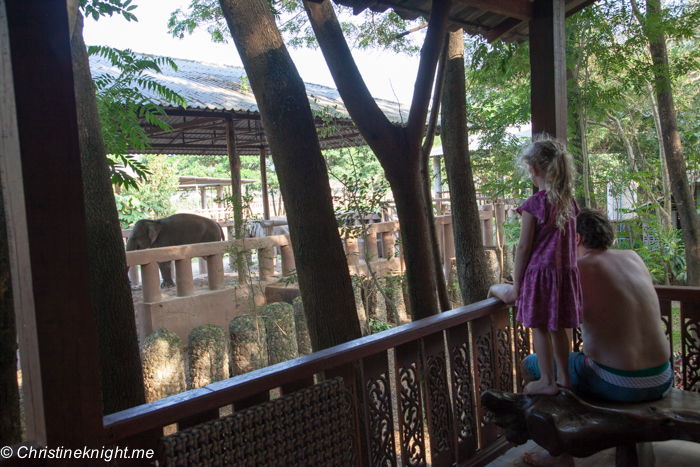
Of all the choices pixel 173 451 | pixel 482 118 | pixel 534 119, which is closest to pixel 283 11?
pixel 482 118

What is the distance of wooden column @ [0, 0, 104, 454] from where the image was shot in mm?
1457

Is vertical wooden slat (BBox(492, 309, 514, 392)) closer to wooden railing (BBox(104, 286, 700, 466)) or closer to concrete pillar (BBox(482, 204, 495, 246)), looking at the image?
wooden railing (BBox(104, 286, 700, 466))

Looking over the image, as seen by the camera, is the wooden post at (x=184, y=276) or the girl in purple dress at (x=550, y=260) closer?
the girl in purple dress at (x=550, y=260)

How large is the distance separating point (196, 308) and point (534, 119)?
5.09 metres

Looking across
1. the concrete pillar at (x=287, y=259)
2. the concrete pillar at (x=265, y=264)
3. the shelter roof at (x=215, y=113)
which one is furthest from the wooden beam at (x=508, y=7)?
the concrete pillar at (x=287, y=259)

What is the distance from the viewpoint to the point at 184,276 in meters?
6.82

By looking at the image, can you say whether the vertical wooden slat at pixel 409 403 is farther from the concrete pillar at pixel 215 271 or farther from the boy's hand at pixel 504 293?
the concrete pillar at pixel 215 271

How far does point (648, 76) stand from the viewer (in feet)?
23.9

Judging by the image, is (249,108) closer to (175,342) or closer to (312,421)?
(175,342)

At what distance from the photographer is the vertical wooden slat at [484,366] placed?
304cm

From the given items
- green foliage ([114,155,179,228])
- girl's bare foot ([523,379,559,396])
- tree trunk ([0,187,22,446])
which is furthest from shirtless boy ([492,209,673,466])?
green foliage ([114,155,179,228])

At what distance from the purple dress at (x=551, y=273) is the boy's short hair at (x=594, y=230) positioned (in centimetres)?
17

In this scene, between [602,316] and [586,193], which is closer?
[602,316]

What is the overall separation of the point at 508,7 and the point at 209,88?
8.62 meters
